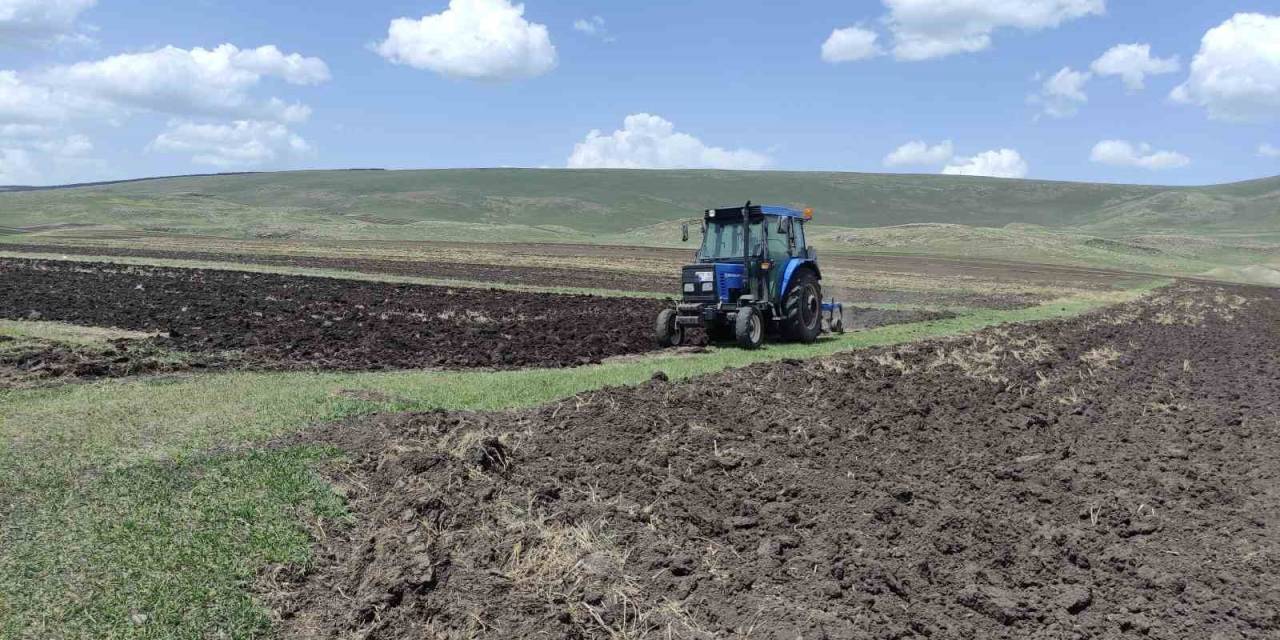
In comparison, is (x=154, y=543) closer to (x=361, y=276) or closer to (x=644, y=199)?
(x=361, y=276)

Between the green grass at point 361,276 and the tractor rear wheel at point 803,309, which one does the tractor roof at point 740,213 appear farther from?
the green grass at point 361,276

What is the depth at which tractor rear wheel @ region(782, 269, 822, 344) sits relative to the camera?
→ 17.6m

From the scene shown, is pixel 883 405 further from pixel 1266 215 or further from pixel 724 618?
pixel 1266 215

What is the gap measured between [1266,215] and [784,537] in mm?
156481

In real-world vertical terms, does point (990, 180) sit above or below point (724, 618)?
above

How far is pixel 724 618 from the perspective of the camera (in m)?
5.31

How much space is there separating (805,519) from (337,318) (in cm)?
1554

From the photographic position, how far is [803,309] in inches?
703

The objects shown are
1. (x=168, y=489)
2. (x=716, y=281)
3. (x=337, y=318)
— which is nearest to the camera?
(x=168, y=489)

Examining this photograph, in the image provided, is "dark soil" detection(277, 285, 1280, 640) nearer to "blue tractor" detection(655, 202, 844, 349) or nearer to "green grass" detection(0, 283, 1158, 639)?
"green grass" detection(0, 283, 1158, 639)

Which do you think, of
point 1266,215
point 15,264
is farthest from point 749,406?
point 1266,215

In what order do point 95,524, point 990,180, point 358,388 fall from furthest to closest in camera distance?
1. point 990,180
2. point 358,388
3. point 95,524

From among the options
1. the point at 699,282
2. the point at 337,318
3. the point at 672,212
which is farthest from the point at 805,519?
the point at 672,212

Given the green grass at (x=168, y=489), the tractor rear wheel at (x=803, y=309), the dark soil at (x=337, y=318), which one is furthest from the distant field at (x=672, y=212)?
the green grass at (x=168, y=489)
